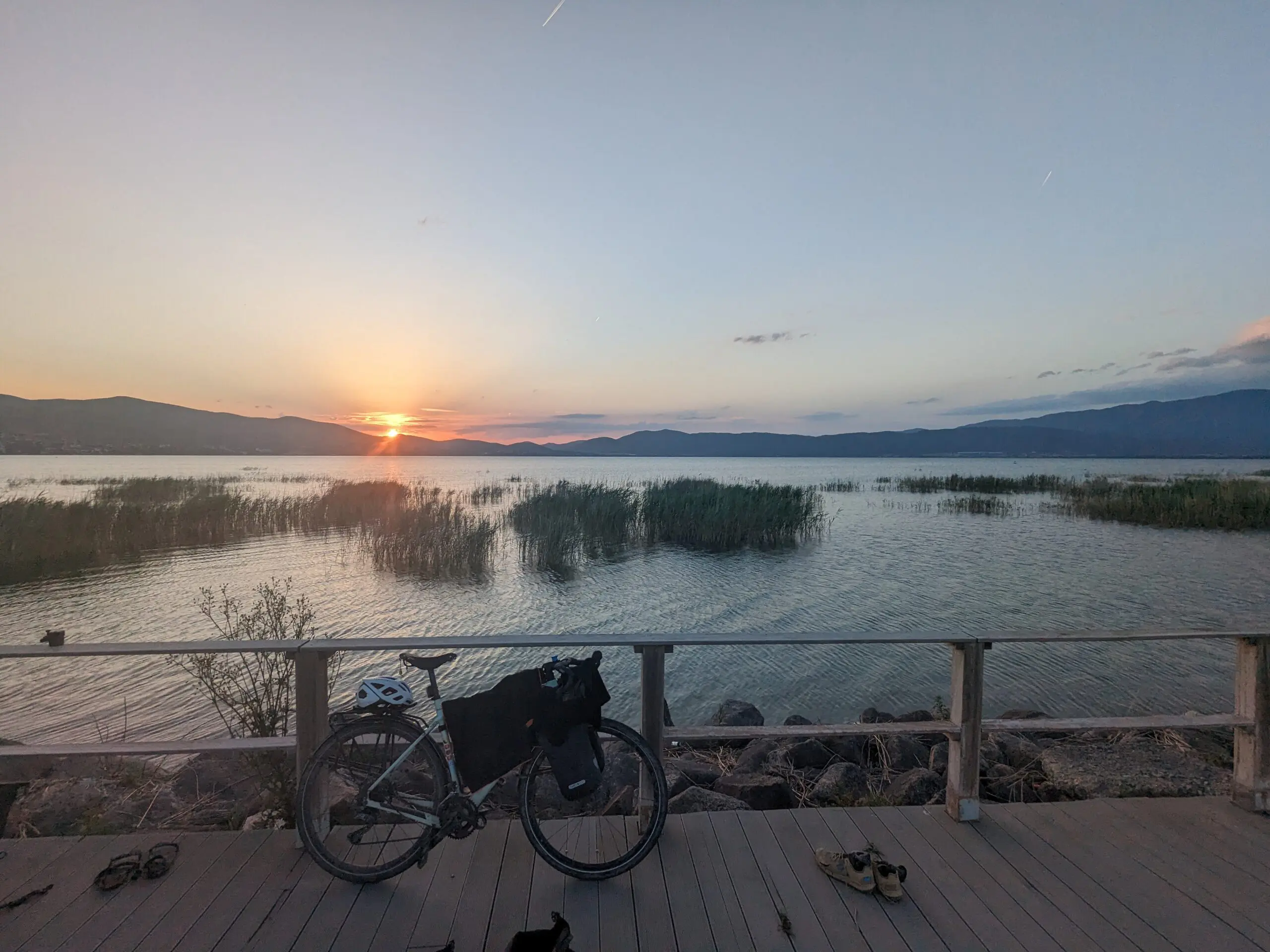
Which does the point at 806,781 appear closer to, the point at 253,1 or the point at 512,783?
the point at 512,783

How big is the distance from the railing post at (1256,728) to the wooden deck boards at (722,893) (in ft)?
0.44

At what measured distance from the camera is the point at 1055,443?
17462cm

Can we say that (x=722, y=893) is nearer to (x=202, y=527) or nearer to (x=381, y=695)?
(x=381, y=695)

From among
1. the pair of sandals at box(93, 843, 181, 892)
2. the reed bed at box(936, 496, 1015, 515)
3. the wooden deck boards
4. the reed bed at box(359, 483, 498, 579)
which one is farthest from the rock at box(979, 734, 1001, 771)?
the reed bed at box(936, 496, 1015, 515)

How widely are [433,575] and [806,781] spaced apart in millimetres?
11335

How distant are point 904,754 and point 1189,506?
2572 centimetres

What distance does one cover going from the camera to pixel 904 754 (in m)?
5.36

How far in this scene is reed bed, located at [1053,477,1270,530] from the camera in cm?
2250

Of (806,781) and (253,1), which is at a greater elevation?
(253,1)

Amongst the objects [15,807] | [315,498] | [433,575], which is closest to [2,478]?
[315,498]

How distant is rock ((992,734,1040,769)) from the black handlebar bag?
4105mm

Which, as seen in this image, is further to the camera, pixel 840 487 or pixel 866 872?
pixel 840 487

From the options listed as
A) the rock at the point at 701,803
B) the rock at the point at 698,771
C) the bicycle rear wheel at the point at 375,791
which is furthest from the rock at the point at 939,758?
the bicycle rear wheel at the point at 375,791

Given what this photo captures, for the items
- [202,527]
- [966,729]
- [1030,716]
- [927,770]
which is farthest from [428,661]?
[202,527]
